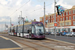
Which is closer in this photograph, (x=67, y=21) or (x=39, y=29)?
(x=39, y=29)

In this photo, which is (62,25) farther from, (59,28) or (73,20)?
(73,20)

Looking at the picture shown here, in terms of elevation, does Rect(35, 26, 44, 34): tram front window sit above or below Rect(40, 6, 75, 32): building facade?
below

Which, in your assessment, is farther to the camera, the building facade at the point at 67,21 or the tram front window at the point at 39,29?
the building facade at the point at 67,21

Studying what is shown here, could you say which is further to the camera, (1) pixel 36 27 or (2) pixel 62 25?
(2) pixel 62 25

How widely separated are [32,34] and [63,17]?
5707cm

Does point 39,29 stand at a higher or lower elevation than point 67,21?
lower

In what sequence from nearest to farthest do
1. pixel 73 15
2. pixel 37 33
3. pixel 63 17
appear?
pixel 37 33, pixel 73 15, pixel 63 17

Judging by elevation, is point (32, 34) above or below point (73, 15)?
below

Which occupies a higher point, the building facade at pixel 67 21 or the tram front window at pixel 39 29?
the building facade at pixel 67 21

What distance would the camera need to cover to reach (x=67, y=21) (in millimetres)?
73062

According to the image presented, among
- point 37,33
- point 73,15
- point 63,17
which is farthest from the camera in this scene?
point 63,17

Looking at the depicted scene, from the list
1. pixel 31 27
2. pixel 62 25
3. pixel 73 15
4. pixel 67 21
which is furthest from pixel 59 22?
pixel 31 27

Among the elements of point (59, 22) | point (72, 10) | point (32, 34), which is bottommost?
point (32, 34)

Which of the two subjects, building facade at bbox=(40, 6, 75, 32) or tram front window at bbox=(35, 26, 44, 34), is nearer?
tram front window at bbox=(35, 26, 44, 34)
